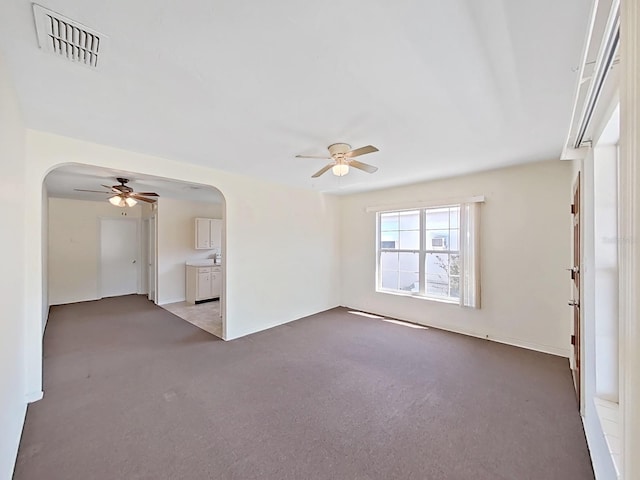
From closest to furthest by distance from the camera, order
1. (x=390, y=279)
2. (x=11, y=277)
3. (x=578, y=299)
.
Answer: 1. (x=11, y=277)
2. (x=578, y=299)
3. (x=390, y=279)

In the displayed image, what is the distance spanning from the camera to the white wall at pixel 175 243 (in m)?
6.06

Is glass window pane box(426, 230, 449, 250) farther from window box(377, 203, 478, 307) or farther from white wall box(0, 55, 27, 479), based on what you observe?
white wall box(0, 55, 27, 479)

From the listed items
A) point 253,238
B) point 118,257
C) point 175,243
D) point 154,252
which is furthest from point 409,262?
point 118,257

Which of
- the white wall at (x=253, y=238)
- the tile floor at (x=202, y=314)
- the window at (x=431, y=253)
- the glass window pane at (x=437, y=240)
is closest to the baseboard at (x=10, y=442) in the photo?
the white wall at (x=253, y=238)

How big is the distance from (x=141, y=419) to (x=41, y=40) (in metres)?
2.53

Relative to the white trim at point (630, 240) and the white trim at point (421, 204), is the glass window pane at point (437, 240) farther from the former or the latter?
the white trim at point (630, 240)

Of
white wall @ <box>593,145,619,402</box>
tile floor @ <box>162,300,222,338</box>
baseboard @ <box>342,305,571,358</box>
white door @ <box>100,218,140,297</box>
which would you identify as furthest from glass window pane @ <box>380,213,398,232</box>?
white door @ <box>100,218,140,297</box>

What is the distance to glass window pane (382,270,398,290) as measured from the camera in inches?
196

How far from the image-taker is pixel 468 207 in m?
3.92

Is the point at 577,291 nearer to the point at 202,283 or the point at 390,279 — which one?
the point at 390,279

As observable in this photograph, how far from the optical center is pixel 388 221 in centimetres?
507

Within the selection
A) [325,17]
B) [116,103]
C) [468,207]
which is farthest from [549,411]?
[116,103]

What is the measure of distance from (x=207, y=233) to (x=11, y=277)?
5.05 metres

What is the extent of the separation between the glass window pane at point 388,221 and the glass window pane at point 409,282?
2.79 ft
